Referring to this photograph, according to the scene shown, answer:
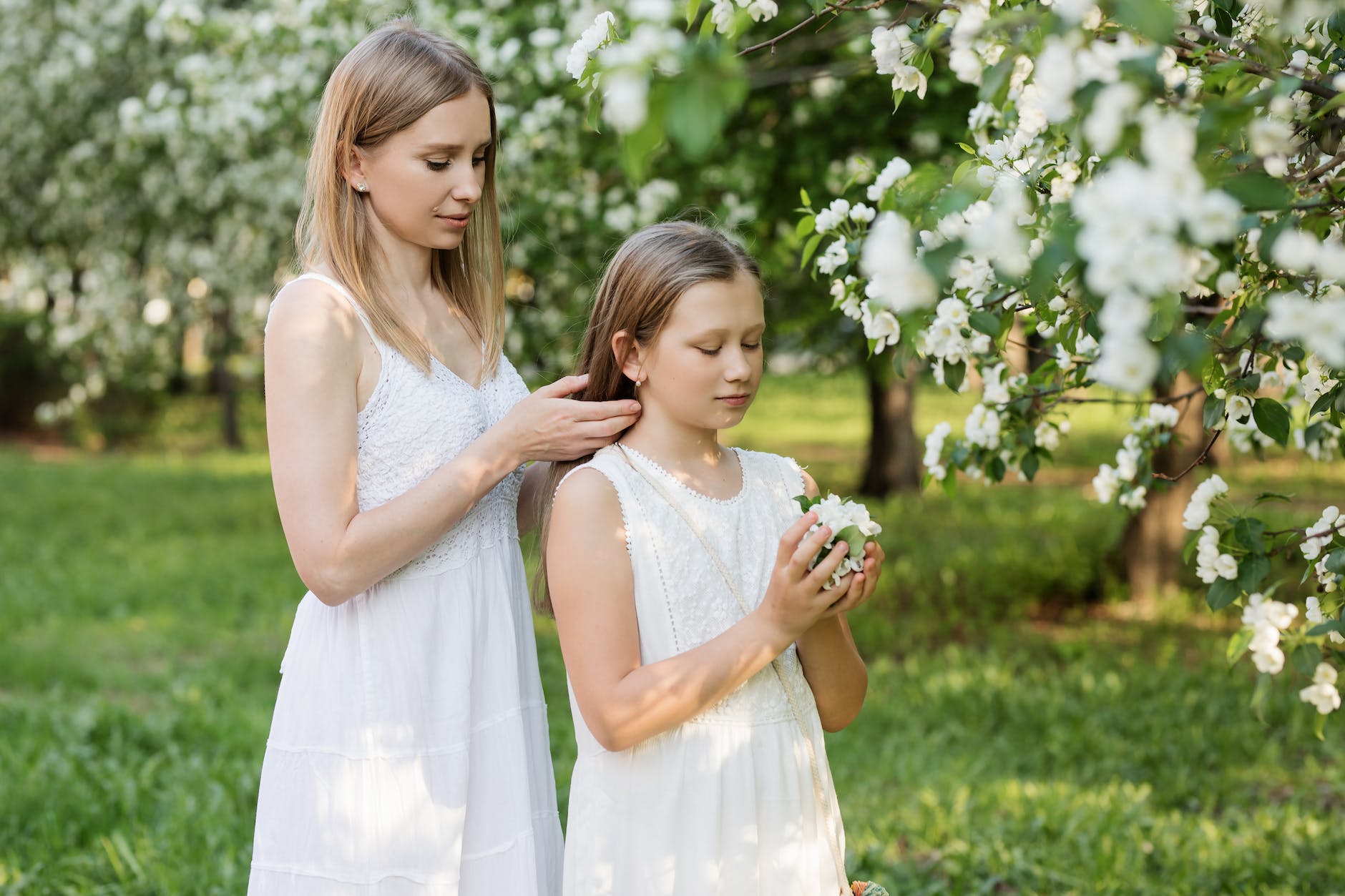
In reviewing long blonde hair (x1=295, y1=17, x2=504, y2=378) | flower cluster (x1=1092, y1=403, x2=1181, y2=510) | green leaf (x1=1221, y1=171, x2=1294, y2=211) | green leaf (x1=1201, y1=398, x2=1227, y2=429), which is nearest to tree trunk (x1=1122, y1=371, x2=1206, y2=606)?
flower cluster (x1=1092, y1=403, x2=1181, y2=510)

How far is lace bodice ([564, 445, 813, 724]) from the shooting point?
6.42ft

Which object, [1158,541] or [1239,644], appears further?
[1158,541]

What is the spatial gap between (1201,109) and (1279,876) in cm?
311

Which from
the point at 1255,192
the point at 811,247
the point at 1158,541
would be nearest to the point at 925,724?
the point at 1158,541

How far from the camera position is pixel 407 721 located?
2068 mm

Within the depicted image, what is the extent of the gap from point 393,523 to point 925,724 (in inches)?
153

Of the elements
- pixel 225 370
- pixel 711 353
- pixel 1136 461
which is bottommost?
pixel 225 370

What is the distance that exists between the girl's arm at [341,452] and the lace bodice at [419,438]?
59 mm

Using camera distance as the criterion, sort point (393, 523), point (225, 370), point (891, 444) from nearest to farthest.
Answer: point (393, 523) → point (891, 444) → point (225, 370)

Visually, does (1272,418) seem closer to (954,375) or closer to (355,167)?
(954,375)

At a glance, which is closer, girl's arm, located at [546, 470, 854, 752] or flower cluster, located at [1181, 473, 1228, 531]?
girl's arm, located at [546, 470, 854, 752]

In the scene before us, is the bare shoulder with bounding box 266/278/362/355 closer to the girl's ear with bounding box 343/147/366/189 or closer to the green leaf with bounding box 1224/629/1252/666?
the girl's ear with bounding box 343/147/366/189

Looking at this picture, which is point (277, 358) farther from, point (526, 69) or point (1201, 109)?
point (526, 69)

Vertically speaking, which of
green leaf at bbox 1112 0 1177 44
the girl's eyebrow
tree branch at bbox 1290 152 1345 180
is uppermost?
the girl's eyebrow
